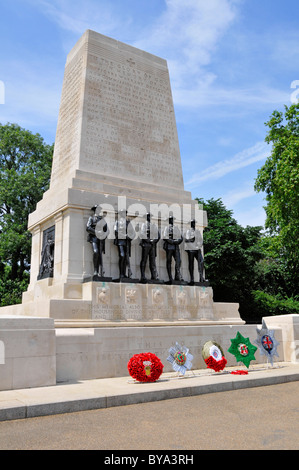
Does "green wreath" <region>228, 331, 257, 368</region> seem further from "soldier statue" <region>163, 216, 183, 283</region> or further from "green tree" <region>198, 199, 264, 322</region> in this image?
"green tree" <region>198, 199, 264, 322</region>

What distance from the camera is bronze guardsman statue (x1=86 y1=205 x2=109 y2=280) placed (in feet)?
48.6

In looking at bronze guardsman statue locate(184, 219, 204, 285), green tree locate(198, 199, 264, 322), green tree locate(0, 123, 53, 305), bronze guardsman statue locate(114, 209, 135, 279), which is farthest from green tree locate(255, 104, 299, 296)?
green tree locate(0, 123, 53, 305)

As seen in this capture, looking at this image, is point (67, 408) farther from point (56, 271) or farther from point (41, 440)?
point (56, 271)

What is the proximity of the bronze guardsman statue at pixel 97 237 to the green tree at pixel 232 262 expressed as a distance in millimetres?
16922

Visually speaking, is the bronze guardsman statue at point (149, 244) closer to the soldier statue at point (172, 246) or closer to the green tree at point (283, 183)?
the soldier statue at point (172, 246)

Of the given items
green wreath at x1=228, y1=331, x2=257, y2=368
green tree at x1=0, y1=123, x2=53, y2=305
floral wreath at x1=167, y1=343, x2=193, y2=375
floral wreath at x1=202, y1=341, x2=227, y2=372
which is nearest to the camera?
floral wreath at x1=167, y1=343, x2=193, y2=375

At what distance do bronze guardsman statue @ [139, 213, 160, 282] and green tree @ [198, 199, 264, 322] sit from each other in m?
15.3

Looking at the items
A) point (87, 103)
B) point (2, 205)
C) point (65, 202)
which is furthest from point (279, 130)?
point (2, 205)

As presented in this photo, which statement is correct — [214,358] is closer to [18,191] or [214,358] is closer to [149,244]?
[149,244]

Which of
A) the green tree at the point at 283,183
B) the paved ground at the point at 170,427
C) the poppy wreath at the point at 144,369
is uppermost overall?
the green tree at the point at 283,183

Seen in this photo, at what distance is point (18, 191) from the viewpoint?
31.7 m

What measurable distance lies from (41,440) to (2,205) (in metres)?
29.9

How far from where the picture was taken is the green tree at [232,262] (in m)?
31.1

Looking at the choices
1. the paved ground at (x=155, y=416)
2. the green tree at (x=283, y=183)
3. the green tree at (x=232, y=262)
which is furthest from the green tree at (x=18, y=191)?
the paved ground at (x=155, y=416)
